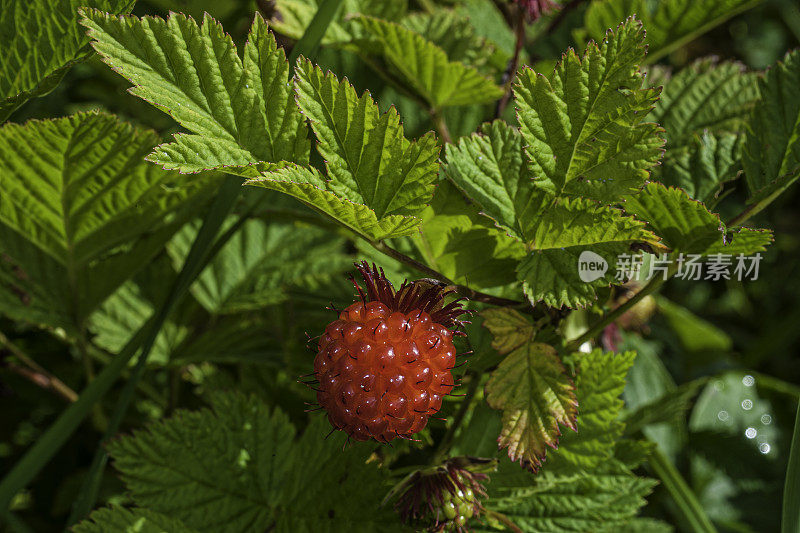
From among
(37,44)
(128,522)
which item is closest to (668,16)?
(37,44)

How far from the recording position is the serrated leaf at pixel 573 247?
610mm

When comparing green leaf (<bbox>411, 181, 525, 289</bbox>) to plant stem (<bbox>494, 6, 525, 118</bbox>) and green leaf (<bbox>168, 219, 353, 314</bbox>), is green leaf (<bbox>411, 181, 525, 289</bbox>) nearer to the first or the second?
plant stem (<bbox>494, 6, 525, 118</bbox>)

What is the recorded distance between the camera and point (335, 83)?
1.96 feet

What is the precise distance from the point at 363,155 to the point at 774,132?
0.43m

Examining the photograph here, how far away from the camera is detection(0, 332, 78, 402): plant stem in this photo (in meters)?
0.96

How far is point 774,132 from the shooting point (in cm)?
70

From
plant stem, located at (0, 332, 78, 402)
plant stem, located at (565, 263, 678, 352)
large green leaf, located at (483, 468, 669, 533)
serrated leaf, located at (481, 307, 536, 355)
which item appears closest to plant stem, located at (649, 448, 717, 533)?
large green leaf, located at (483, 468, 669, 533)

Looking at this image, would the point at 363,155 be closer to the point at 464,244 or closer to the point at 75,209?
the point at 464,244

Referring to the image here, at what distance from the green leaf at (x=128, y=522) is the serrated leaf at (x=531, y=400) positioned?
1.18 feet

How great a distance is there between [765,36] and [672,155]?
1458 millimetres

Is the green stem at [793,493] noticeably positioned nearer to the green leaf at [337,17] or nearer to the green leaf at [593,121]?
the green leaf at [593,121]

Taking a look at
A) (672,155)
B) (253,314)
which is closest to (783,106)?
(672,155)

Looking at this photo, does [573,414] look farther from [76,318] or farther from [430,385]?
[76,318]

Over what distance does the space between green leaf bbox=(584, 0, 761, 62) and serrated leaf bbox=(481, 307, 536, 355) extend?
22.3 inches
